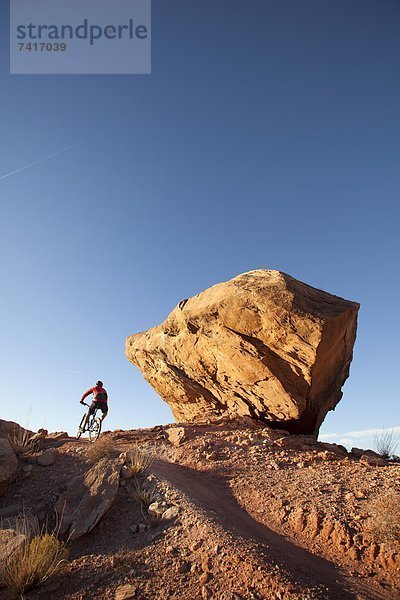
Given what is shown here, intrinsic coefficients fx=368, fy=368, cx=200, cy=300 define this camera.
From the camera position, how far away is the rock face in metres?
9.88

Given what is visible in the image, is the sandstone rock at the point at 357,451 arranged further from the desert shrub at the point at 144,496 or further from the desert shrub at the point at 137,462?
the desert shrub at the point at 144,496

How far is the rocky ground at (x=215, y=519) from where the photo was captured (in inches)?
182

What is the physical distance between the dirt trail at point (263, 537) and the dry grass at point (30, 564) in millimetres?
2250

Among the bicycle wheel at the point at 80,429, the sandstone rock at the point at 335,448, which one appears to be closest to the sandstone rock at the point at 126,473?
the bicycle wheel at the point at 80,429

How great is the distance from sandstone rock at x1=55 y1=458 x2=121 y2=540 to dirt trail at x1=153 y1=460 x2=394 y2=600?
0.91 m

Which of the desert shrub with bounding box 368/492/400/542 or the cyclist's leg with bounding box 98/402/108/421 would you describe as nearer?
the desert shrub with bounding box 368/492/400/542

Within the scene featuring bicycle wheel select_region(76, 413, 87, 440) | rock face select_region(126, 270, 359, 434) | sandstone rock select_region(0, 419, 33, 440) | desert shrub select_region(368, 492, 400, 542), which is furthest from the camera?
bicycle wheel select_region(76, 413, 87, 440)

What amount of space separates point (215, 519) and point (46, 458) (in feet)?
14.4

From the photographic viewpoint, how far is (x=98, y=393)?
39.0 feet

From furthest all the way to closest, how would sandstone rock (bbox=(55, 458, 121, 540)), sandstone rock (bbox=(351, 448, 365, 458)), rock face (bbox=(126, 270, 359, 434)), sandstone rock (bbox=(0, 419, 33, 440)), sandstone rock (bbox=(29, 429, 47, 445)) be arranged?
sandstone rock (bbox=(351, 448, 365, 458)), rock face (bbox=(126, 270, 359, 434)), sandstone rock (bbox=(0, 419, 33, 440)), sandstone rock (bbox=(29, 429, 47, 445)), sandstone rock (bbox=(55, 458, 121, 540))

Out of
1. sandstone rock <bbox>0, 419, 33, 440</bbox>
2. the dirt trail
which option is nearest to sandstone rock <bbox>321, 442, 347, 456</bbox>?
the dirt trail

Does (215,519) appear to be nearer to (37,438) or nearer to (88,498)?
(88,498)

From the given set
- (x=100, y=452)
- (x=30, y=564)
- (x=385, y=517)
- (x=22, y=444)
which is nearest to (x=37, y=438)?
(x=22, y=444)

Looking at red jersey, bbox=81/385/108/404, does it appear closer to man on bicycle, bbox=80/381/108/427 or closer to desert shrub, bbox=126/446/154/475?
man on bicycle, bbox=80/381/108/427
